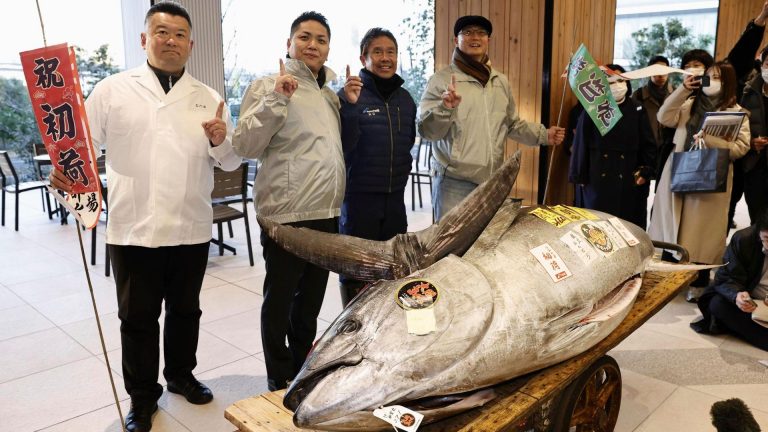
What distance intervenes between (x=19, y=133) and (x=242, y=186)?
4.68 m

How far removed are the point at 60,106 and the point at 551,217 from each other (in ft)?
5.43

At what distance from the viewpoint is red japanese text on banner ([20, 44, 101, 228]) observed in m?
1.79

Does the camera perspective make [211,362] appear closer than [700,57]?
Yes

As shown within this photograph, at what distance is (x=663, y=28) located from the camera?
31.2 ft

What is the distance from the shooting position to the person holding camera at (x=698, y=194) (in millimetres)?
3826

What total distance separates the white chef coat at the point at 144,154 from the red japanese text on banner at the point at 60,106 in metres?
0.40

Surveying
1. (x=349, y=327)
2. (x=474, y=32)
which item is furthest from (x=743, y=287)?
(x=349, y=327)

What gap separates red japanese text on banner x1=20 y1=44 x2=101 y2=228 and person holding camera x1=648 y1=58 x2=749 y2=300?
142 inches

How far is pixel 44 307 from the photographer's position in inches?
157

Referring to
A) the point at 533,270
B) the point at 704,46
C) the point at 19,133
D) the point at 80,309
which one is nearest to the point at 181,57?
the point at 533,270

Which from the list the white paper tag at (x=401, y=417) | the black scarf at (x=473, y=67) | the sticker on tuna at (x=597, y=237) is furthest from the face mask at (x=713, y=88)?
the white paper tag at (x=401, y=417)

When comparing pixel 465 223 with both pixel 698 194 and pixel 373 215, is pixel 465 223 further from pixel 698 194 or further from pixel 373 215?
pixel 698 194

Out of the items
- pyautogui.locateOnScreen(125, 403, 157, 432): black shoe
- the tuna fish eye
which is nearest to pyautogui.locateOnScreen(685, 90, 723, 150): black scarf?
the tuna fish eye

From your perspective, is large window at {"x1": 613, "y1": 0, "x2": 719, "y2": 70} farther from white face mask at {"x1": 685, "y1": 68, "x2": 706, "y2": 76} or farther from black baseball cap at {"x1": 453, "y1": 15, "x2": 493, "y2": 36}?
black baseball cap at {"x1": 453, "y1": 15, "x2": 493, "y2": 36}
